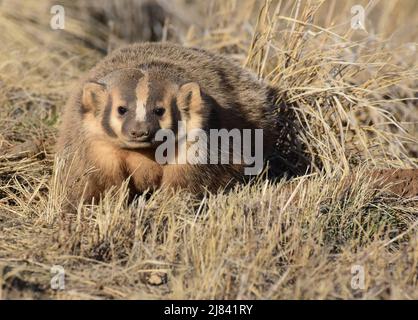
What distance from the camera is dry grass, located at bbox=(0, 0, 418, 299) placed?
12.8 ft

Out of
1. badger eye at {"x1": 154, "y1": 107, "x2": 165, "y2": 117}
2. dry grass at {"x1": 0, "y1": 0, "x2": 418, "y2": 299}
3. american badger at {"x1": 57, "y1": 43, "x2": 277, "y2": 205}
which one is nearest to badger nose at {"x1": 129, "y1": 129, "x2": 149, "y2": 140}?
american badger at {"x1": 57, "y1": 43, "x2": 277, "y2": 205}

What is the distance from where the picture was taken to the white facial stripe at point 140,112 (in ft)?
15.5

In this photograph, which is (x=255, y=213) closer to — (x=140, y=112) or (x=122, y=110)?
(x=140, y=112)

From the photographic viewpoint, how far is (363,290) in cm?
385

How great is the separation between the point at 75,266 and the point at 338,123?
109 inches

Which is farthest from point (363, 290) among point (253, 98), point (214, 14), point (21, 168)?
point (214, 14)

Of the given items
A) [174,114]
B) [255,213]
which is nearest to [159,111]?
[174,114]

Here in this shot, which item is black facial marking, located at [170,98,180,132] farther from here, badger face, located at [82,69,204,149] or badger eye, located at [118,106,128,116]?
badger eye, located at [118,106,128,116]

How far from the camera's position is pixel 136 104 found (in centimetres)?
477

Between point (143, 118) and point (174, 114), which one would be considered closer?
point (143, 118)

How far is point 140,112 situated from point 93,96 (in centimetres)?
48

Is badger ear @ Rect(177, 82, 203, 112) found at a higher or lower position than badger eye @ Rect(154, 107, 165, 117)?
higher

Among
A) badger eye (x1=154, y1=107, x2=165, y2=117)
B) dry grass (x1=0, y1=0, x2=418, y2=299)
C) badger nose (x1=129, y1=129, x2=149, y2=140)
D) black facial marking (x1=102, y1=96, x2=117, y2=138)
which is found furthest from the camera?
black facial marking (x1=102, y1=96, x2=117, y2=138)
